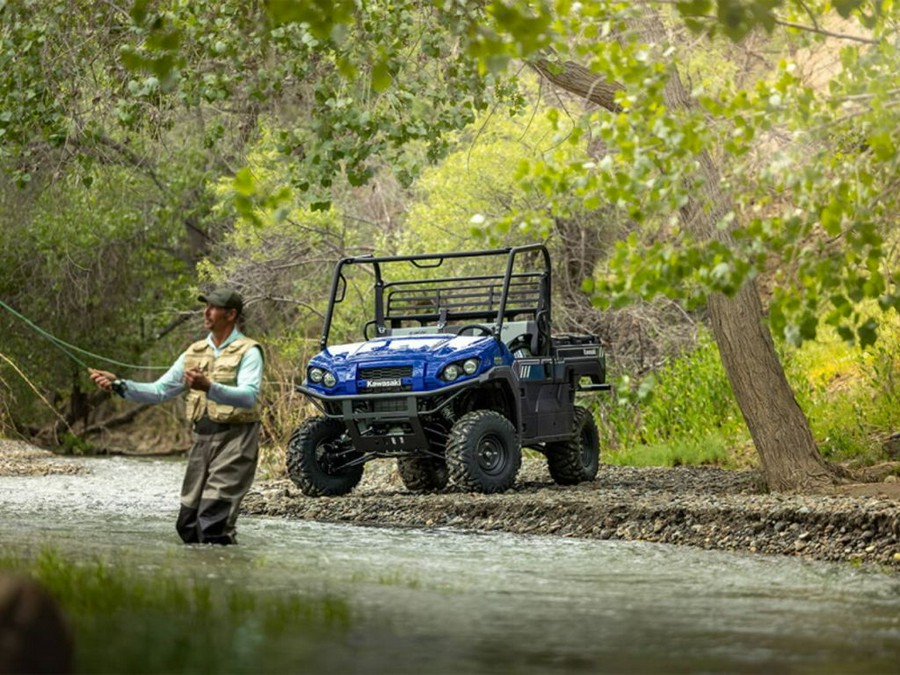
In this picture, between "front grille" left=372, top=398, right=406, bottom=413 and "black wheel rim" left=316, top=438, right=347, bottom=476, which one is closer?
"front grille" left=372, top=398, right=406, bottom=413

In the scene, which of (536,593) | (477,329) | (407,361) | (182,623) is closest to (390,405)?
(407,361)

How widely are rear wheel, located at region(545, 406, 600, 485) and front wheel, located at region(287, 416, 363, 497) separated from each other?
206cm

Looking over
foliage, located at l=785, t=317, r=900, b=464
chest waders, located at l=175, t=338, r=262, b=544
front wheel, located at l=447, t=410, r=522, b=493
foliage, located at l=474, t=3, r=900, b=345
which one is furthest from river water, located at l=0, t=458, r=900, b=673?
foliage, located at l=785, t=317, r=900, b=464

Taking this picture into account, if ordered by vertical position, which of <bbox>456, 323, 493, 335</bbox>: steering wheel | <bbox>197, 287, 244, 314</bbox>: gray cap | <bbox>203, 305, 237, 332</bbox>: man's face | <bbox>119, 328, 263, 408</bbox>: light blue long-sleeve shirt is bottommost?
<bbox>119, 328, 263, 408</bbox>: light blue long-sleeve shirt

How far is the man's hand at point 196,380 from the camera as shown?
1045 cm

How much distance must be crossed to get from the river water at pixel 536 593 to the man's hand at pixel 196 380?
1.08 metres

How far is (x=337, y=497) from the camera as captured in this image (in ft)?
52.5

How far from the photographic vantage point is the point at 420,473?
17062 millimetres

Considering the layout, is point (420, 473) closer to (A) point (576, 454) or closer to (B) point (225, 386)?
(A) point (576, 454)

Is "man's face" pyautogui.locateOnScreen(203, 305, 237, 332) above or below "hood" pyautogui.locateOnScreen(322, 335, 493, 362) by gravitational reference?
below

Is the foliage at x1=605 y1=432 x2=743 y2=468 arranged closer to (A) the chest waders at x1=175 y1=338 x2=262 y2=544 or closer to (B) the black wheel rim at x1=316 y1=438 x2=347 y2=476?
(B) the black wheel rim at x1=316 y1=438 x2=347 y2=476

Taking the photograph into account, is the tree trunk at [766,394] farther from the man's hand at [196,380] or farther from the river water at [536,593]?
the man's hand at [196,380]

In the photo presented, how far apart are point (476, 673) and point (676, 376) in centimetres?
1451

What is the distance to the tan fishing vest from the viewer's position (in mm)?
11195
